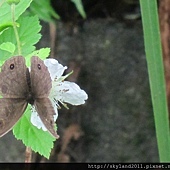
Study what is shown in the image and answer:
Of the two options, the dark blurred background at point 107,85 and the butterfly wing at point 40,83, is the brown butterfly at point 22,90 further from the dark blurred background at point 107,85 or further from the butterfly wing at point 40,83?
the dark blurred background at point 107,85

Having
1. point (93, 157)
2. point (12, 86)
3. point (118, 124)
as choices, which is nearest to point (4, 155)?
point (93, 157)

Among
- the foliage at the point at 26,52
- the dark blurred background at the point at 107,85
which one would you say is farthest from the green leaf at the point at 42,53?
the dark blurred background at the point at 107,85

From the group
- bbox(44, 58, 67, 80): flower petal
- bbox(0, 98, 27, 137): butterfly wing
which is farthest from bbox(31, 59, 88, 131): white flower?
bbox(0, 98, 27, 137): butterfly wing

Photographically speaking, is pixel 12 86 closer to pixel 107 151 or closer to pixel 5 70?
pixel 5 70

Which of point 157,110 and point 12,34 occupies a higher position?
point 12,34

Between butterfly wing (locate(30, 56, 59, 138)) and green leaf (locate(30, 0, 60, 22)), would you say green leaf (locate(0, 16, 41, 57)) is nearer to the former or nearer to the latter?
butterfly wing (locate(30, 56, 59, 138))

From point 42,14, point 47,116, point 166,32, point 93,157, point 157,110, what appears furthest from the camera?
point 93,157

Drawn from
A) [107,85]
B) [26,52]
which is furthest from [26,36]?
[107,85]
